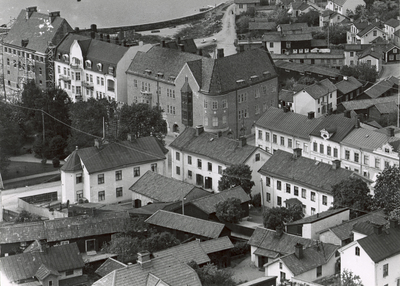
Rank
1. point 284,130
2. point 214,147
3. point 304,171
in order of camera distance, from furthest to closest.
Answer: point 284,130 → point 214,147 → point 304,171

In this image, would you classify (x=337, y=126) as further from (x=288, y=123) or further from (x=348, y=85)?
(x=348, y=85)

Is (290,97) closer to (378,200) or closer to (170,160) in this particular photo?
(170,160)

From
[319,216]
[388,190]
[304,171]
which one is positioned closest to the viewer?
[319,216]

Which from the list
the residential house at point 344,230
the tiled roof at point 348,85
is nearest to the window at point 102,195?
the residential house at point 344,230

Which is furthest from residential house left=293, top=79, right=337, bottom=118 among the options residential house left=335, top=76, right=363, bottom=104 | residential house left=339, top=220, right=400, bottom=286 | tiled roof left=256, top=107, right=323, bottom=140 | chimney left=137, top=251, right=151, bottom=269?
chimney left=137, top=251, right=151, bottom=269

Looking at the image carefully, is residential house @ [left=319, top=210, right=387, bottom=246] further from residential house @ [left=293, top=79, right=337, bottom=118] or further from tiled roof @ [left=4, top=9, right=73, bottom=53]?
tiled roof @ [left=4, top=9, right=73, bottom=53]

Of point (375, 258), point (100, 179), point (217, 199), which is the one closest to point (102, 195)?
point (100, 179)
